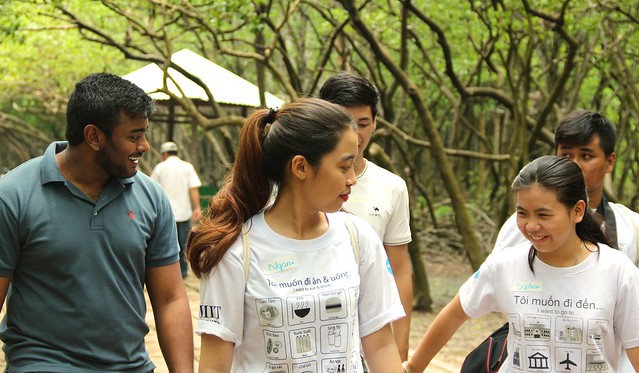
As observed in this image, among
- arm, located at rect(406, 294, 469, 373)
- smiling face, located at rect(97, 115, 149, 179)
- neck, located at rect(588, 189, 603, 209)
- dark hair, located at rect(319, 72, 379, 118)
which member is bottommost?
arm, located at rect(406, 294, 469, 373)

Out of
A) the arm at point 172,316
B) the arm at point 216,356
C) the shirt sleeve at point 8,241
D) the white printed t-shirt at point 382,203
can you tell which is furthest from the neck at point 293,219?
the white printed t-shirt at point 382,203

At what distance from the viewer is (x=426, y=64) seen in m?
17.2

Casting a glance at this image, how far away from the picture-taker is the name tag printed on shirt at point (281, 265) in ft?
10.2

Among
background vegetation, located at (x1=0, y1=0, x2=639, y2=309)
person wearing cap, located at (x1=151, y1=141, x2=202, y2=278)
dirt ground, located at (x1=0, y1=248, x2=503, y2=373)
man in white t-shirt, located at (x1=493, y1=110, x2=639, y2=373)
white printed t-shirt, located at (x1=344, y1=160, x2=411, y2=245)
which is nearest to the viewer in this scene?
man in white t-shirt, located at (x1=493, y1=110, x2=639, y2=373)

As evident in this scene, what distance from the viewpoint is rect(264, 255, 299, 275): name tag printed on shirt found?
311cm

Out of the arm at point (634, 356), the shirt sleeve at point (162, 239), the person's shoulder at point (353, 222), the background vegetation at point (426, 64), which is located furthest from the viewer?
the background vegetation at point (426, 64)

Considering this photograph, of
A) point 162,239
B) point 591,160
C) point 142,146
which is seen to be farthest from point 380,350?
point 591,160

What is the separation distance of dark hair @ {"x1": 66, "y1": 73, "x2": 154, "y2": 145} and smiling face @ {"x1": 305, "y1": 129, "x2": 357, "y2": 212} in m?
0.84

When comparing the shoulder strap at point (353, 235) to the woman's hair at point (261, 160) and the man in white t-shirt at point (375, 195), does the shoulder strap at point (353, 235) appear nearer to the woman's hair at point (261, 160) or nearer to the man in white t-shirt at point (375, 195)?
the woman's hair at point (261, 160)

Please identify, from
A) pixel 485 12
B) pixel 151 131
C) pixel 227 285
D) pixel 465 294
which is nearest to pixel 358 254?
pixel 227 285

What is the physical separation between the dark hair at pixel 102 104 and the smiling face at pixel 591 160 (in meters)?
1.83

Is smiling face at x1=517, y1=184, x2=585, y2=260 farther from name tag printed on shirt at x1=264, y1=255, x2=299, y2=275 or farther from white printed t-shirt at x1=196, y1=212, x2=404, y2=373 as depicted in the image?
name tag printed on shirt at x1=264, y1=255, x2=299, y2=275

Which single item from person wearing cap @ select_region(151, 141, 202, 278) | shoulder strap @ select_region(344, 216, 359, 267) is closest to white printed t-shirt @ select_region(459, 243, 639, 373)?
shoulder strap @ select_region(344, 216, 359, 267)

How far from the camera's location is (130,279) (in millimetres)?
3697
